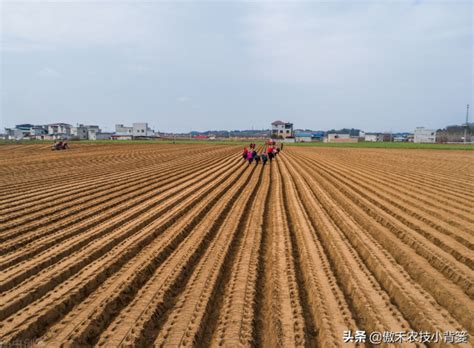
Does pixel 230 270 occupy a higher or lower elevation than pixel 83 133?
lower

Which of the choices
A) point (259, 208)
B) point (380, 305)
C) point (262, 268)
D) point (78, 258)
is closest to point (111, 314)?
point (78, 258)

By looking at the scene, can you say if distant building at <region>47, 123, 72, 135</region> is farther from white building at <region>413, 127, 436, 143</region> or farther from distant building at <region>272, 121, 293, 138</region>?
white building at <region>413, 127, 436, 143</region>

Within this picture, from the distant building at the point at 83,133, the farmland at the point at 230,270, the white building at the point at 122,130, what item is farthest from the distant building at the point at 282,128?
the farmland at the point at 230,270

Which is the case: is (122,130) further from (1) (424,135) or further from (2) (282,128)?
(1) (424,135)

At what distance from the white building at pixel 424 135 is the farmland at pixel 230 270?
287 ft

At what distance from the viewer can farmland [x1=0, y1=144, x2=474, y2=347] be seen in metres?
3.41

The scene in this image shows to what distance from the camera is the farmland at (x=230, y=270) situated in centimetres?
341

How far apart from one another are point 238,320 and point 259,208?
529cm

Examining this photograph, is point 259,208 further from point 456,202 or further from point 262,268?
point 456,202

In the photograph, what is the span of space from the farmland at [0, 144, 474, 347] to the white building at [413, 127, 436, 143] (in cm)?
8760

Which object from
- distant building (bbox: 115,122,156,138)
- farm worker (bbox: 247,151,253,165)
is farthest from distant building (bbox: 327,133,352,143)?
A: farm worker (bbox: 247,151,253,165)

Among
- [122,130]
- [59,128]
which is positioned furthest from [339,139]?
[59,128]

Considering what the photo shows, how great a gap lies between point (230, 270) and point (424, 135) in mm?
96222

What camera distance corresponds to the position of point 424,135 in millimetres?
86188
